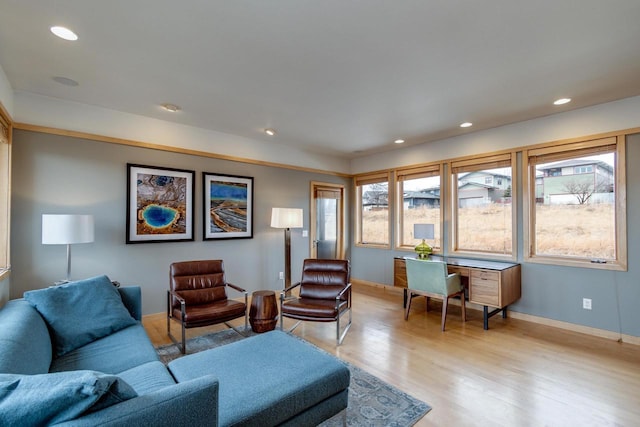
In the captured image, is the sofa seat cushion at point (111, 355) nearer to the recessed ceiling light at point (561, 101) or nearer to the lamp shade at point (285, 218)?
the lamp shade at point (285, 218)

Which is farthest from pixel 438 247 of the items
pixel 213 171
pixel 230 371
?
pixel 230 371

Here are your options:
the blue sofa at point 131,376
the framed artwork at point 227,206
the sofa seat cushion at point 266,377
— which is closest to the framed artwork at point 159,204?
the framed artwork at point 227,206

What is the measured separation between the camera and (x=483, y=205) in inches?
176

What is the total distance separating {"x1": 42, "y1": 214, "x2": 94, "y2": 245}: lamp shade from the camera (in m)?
2.77

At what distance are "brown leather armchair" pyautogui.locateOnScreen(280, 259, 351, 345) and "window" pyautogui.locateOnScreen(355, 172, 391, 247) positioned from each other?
7.09 feet

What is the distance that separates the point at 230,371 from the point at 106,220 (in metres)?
2.83

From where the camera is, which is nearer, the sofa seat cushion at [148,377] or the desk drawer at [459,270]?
the sofa seat cushion at [148,377]

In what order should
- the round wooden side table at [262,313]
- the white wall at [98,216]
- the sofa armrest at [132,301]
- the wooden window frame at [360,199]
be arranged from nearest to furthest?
1. the sofa armrest at [132,301]
2. the white wall at [98,216]
3. the round wooden side table at [262,313]
4. the wooden window frame at [360,199]

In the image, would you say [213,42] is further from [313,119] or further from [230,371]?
[230,371]

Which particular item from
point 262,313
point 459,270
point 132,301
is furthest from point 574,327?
point 132,301

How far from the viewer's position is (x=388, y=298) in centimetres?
514

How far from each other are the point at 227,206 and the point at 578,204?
461 cm

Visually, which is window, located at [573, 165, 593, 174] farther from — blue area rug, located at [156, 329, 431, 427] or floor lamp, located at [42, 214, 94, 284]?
floor lamp, located at [42, 214, 94, 284]

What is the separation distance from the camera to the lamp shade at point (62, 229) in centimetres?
277
